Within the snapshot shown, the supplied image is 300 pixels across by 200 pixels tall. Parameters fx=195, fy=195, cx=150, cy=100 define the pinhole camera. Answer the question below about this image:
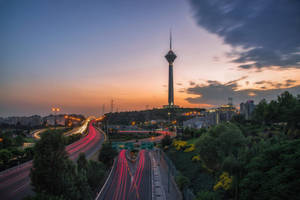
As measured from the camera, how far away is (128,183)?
3228 centimetres

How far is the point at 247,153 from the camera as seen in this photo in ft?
63.8

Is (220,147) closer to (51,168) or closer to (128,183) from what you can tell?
(128,183)

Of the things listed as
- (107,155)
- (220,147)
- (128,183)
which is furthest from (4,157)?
(220,147)

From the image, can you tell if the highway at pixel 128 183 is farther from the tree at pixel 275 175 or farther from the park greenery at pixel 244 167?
the tree at pixel 275 175

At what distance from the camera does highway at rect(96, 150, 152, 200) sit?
1058 inches

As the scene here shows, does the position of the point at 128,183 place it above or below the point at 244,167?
below

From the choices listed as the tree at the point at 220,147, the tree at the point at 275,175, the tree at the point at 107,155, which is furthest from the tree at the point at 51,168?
the tree at the point at 107,155

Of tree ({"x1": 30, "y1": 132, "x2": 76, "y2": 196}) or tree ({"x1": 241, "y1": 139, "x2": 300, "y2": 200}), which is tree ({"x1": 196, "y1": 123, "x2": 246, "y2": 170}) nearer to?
tree ({"x1": 241, "y1": 139, "x2": 300, "y2": 200})

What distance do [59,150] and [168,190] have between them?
18250 millimetres

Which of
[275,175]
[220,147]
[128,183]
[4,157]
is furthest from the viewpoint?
[4,157]

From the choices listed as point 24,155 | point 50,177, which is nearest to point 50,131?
point 50,177

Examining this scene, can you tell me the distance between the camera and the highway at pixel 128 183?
26875 mm

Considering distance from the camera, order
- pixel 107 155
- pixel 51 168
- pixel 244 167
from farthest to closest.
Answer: pixel 107 155 → pixel 244 167 → pixel 51 168

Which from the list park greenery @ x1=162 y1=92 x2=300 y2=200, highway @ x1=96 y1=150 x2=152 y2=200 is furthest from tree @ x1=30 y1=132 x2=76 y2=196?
highway @ x1=96 y1=150 x2=152 y2=200
